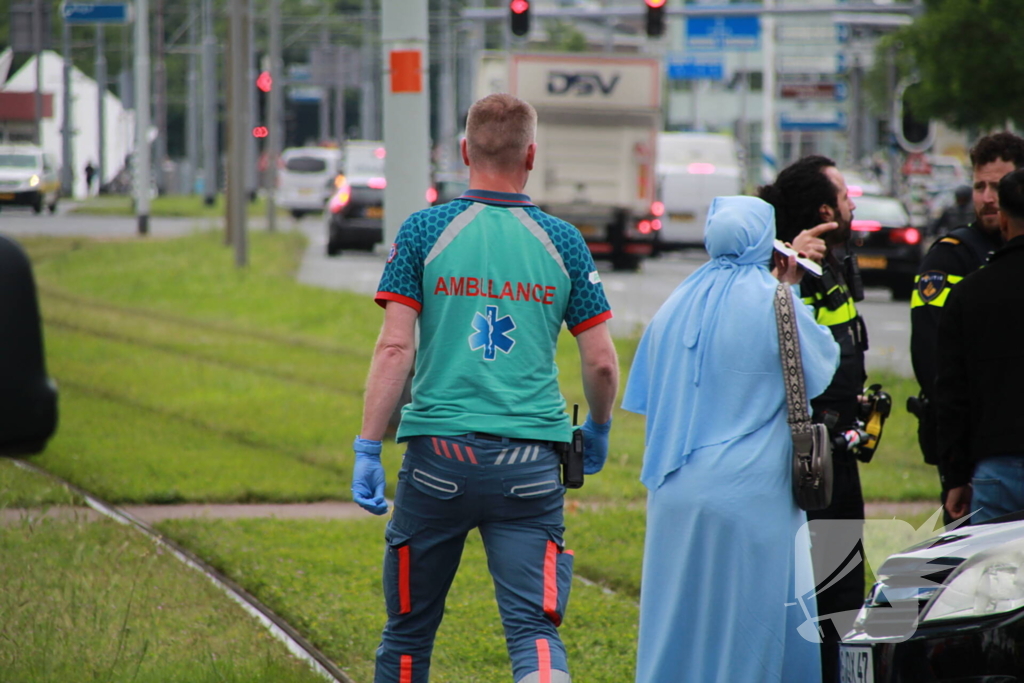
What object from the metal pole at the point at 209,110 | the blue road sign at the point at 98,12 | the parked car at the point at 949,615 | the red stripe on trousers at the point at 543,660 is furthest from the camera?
the metal pole at the point at 209,110

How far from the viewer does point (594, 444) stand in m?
4.01

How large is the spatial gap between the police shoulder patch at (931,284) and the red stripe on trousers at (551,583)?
1.97 m

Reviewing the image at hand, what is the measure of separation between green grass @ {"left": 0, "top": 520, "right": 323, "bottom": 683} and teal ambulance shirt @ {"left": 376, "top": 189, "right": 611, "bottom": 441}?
5.09 ft

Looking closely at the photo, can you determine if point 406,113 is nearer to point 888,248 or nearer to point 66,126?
point 888,248

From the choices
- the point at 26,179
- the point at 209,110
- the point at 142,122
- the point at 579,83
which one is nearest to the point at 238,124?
the point at 579,83

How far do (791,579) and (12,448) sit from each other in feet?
8.34

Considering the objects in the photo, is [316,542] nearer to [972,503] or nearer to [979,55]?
[972,503]

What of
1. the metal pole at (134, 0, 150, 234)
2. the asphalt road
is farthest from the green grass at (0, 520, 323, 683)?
the metal pole at (134, 0, 150, 234)

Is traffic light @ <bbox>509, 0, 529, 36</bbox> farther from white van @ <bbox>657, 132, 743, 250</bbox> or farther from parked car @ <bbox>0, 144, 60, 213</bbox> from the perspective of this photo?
parked car @ <bbox>0, 144, 60, 213</bbox>

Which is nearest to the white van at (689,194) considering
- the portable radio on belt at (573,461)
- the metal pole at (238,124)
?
the metal pole at (238,124)

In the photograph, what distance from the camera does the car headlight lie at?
11.1 ft

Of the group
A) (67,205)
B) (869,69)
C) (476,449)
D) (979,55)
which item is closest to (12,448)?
(476,449)

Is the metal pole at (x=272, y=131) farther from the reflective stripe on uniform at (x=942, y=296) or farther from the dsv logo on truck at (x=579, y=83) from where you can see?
the reflective stripe on uniform at (x=942, y=296)

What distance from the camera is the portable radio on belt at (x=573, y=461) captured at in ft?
12.4
